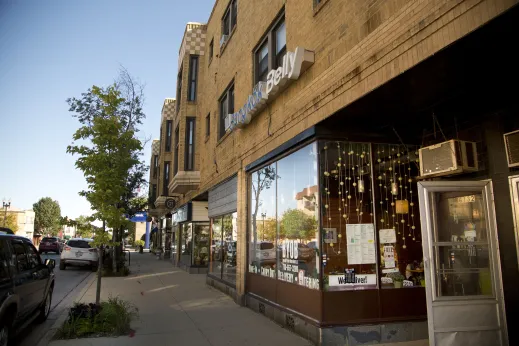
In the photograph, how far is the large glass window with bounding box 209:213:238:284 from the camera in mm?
11057

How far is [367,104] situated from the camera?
5.28m

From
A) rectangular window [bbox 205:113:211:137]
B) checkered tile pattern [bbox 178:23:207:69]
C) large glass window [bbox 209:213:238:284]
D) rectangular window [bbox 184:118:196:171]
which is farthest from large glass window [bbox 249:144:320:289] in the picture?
checkered tile pattern [bbox 178:23:207:69]

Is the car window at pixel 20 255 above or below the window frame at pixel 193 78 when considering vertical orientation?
below

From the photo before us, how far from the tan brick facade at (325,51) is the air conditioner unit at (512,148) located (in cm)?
219

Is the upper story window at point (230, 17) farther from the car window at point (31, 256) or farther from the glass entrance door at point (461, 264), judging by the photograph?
the glass entrance door at point (461, 264)

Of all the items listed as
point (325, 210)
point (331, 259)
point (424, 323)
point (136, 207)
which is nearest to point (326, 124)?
point (325, 210)

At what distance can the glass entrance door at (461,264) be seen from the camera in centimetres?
509

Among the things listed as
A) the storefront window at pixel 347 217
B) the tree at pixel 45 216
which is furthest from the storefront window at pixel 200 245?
the tree at pixel 45 216

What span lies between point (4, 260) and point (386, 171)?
6.25 metres

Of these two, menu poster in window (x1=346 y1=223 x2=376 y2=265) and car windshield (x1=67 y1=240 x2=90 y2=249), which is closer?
menu poster in window (x1=346 y1=223 x2=376 y2=265)

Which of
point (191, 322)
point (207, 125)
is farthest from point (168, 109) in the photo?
point (191, 322)

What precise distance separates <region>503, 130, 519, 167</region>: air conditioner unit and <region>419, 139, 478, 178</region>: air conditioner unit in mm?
439

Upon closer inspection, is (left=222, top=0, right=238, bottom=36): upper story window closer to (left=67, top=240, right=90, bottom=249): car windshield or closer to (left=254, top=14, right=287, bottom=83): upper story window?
(left=254, top=14, right=287, bottom=83): upper story window

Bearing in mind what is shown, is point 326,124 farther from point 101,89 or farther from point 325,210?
point 101,89
